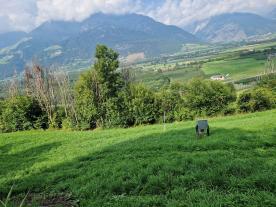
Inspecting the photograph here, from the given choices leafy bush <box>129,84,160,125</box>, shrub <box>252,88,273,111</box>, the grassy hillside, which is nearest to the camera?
the grassy hillside

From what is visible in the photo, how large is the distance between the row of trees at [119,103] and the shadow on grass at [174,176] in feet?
143

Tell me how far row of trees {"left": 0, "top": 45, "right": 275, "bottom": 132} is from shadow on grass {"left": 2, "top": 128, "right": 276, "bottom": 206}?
43.6 metres

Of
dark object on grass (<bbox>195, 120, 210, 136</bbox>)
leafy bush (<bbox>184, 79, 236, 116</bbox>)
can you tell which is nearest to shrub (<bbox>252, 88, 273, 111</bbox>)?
leafy bush (<bbox>184, 79, 236, 116</bbox>)

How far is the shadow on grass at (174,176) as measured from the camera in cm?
1476

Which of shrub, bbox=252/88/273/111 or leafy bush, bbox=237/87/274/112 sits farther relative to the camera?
shrub, bbox=252/88/273/111

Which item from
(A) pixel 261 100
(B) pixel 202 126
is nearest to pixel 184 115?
(A) pixel 261 100

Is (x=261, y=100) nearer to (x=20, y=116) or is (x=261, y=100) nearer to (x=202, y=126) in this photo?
(x=202, y=126)

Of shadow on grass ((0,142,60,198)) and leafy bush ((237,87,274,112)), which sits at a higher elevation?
leafy bush ((237,87,274,112))

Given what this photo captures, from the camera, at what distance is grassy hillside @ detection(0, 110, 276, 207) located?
15.0 m

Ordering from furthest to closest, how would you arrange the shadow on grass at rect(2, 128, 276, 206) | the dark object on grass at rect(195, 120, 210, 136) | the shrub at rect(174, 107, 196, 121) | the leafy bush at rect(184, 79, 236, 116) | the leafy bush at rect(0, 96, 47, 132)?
1. the leafy bush at rect(0, 96, 47, 132)
2. the leafy bush at rect(184, 79, 236, 116)
3. the shrub at rect(174, 107, 196, 121)
4. the dark object on grass at rect(195, 120, 210, 136)
5. the shadow on grass at rect(2, 128, 276, 206)

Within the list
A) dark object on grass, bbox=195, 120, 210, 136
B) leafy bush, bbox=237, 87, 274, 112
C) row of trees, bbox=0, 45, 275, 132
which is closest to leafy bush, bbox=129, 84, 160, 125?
row of trees, bbox=0, 45, 275, 132

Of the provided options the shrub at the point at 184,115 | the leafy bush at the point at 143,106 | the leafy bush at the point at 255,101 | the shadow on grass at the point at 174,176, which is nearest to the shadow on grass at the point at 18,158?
the shadow on grass at the point at 174,176

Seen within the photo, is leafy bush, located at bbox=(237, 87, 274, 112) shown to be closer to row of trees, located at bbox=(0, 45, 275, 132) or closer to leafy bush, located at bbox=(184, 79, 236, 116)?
row of trees, located at bbox=(0, 45, 275, 132)

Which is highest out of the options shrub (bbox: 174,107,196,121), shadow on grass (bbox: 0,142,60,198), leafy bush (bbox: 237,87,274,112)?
leafy bush (bbox: 237,87,274,112)
